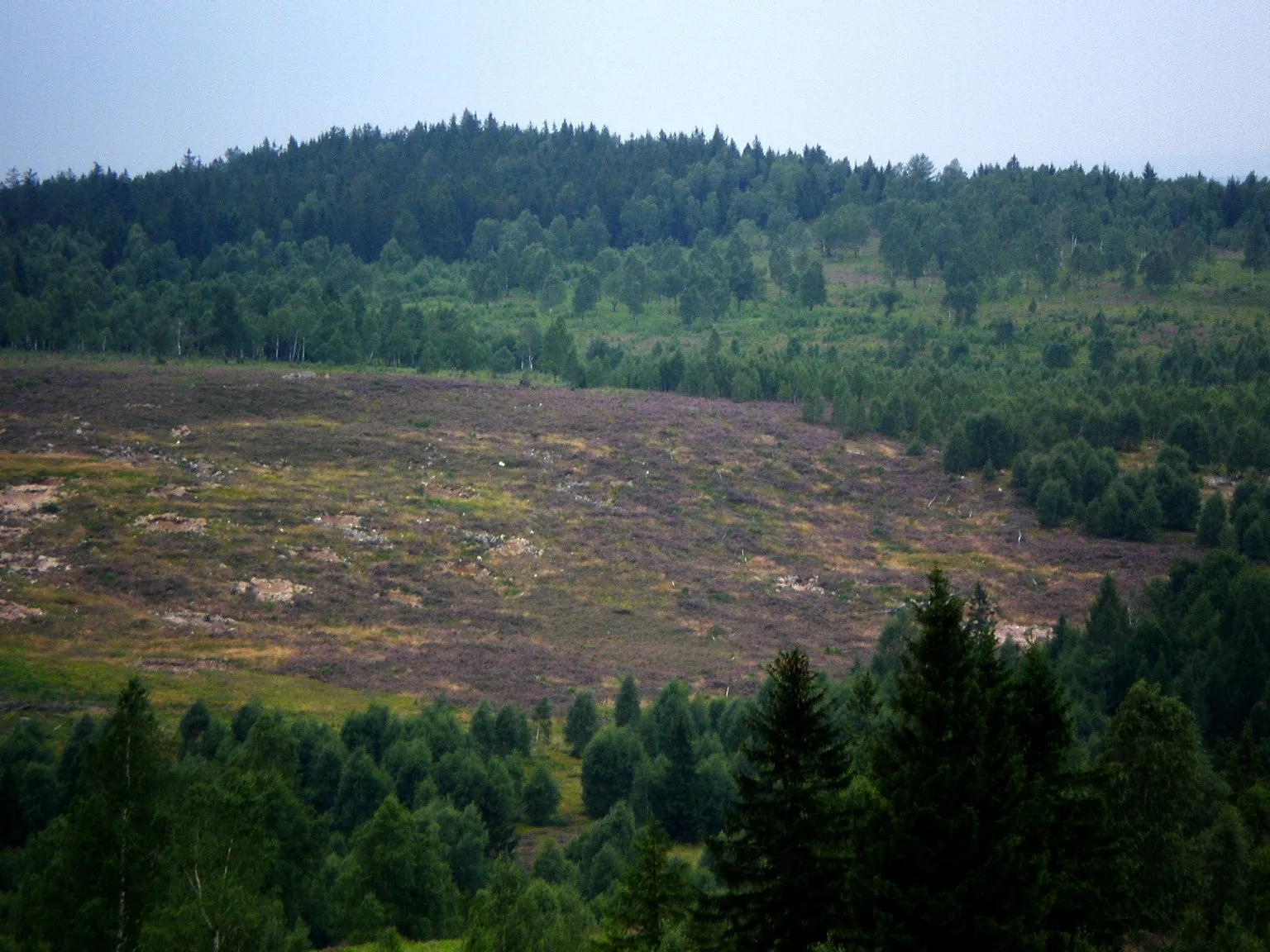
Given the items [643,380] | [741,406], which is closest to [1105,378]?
[741,406]

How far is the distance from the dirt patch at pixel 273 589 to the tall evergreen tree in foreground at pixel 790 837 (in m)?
62.5

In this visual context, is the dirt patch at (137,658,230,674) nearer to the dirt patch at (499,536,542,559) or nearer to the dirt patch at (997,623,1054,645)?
the dirt patch at (499,536,542,559)

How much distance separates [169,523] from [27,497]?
10.2 m

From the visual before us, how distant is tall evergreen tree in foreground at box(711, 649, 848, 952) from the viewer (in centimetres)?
1686

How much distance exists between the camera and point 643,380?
133 meters

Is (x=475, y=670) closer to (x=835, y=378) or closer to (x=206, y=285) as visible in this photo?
(x=835, y=378)

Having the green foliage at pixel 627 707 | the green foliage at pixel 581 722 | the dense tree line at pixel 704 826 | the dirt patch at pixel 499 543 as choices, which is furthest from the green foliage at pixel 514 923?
the dirt patch at pixel 499 543

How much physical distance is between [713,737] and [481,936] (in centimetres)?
2737

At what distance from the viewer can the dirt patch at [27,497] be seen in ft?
263

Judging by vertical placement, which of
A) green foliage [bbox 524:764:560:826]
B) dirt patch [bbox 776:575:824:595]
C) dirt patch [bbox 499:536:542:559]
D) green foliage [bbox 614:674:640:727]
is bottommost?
green foliage [bbox 524:764:560:826]

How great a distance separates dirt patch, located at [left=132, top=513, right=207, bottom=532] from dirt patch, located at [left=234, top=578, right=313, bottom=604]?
7645mm

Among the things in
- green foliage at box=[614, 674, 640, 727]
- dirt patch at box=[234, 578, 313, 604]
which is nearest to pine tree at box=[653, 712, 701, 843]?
green foliage at box=[614, 674, 640, 727]

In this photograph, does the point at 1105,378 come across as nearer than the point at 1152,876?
No

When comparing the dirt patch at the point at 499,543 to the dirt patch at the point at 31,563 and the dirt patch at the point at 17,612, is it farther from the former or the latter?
the dirt patch at the point at 17,612
